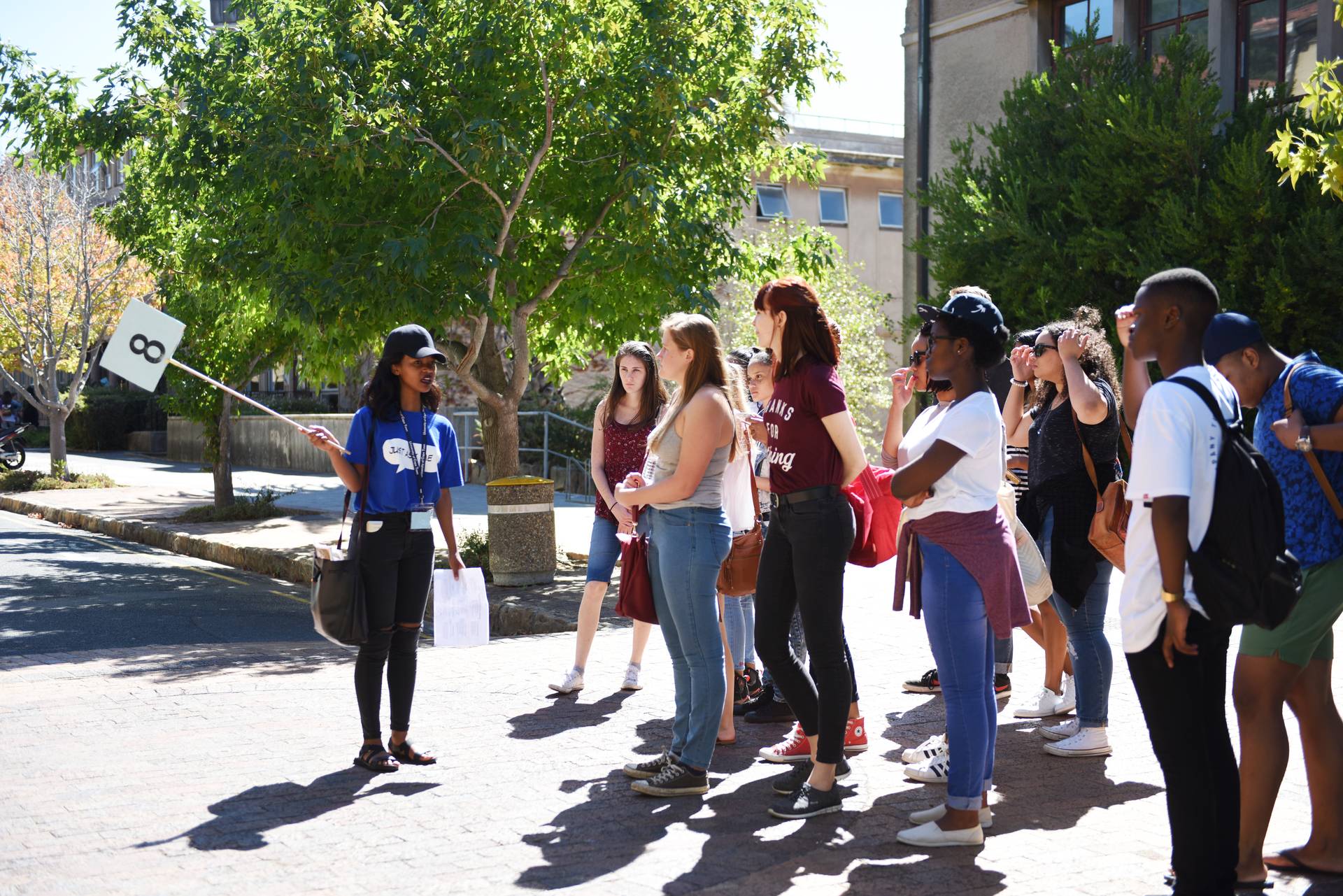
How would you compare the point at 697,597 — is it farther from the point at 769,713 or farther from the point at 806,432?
the point at 769,713

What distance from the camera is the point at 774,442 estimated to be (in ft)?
17.0

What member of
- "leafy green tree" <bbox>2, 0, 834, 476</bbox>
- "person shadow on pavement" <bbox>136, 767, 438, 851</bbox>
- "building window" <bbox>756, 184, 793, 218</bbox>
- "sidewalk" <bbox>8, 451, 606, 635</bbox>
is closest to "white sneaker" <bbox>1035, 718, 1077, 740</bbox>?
"person shadow on pavement" <bbox>136, 767, 438, 851</bbox>

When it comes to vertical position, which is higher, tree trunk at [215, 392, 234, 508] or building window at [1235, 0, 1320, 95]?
building window at [1235, 0, 1320, 95]

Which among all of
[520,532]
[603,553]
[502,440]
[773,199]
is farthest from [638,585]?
[773,199]

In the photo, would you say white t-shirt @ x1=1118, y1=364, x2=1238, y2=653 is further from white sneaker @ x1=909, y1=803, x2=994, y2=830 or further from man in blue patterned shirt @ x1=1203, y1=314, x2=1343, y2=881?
Result: white sneaker @ x1=909, y1=803, x2=994, y2=830

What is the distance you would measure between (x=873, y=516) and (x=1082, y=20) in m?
14.0

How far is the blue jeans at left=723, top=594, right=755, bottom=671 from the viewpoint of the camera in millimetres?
6824

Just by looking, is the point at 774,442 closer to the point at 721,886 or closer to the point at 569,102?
the point at 721,886

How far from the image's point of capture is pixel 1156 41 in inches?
661

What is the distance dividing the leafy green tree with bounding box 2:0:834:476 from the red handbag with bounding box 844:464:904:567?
651cm

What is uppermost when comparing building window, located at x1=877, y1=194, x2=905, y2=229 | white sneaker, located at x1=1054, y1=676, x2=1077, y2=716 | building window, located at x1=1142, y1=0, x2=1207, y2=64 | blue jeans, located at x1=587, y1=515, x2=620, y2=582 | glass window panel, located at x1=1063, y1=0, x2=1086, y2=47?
building window, located at x1=877, y1=194, x2=905, y2=229

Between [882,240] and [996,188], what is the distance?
2305cm

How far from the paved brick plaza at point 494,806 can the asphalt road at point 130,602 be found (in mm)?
1949

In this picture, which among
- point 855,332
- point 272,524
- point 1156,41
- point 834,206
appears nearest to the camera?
point 1156,41
